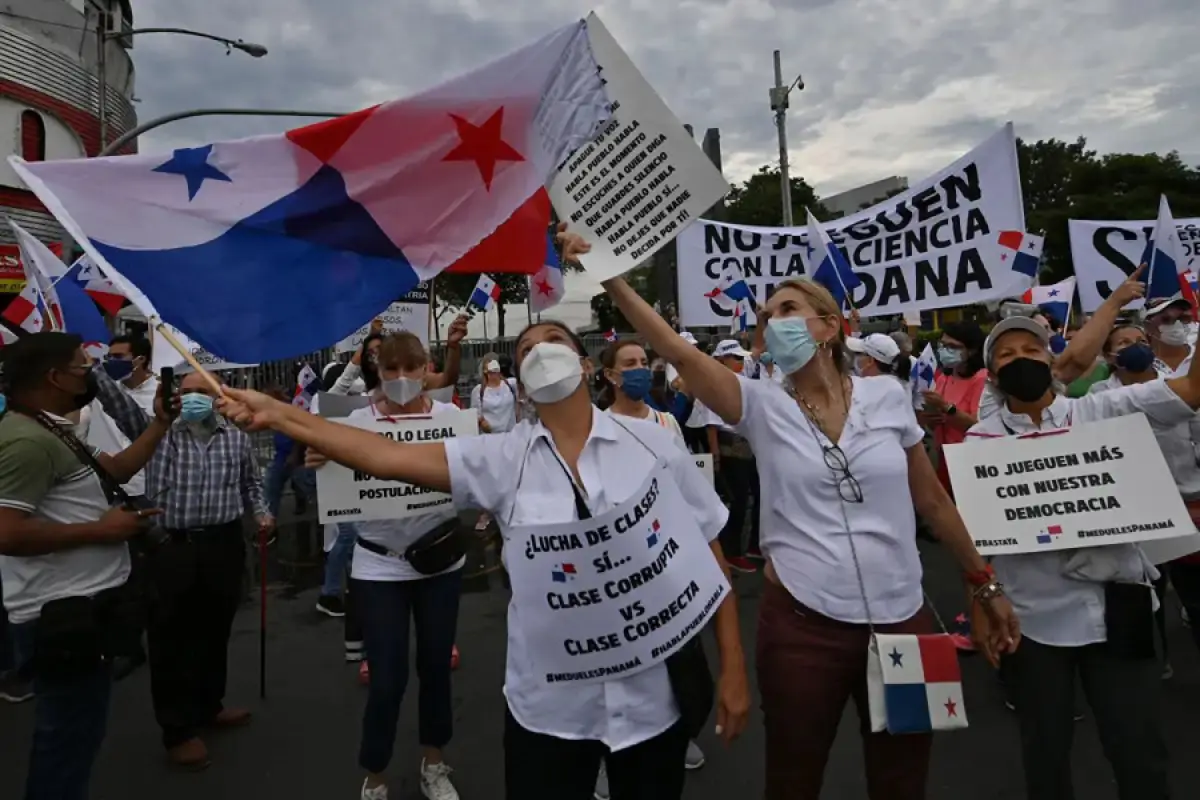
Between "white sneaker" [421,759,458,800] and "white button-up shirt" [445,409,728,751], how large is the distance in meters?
1.64

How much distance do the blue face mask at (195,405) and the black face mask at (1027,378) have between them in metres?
3.61

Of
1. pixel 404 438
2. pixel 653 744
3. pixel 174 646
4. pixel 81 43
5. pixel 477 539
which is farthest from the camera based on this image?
pixel 81 43

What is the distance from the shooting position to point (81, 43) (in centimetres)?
2211

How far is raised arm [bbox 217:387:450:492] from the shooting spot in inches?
79.9

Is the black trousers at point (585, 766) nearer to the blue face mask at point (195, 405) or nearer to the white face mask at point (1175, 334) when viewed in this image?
the blue face mask at point (195, 405)

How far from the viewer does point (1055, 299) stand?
8.07m

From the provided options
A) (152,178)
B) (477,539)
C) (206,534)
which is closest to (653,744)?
(152,178)

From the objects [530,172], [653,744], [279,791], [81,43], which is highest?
[81,43]

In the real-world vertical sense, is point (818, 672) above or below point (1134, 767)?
above

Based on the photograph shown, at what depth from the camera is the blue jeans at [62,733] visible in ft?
9.30

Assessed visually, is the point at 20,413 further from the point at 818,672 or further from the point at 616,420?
the point at 818,672

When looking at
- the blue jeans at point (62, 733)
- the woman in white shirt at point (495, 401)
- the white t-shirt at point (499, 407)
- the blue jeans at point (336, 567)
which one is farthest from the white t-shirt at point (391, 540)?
the white t-shirt at point (499, 407)

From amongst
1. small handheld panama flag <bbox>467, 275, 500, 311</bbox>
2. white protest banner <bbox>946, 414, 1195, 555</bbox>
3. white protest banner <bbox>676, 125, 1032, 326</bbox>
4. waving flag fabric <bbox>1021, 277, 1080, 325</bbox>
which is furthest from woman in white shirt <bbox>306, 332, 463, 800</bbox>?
waving flag fabric <bbox>1021, 277, 1080, 325</bbox>

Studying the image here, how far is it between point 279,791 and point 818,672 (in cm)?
269
